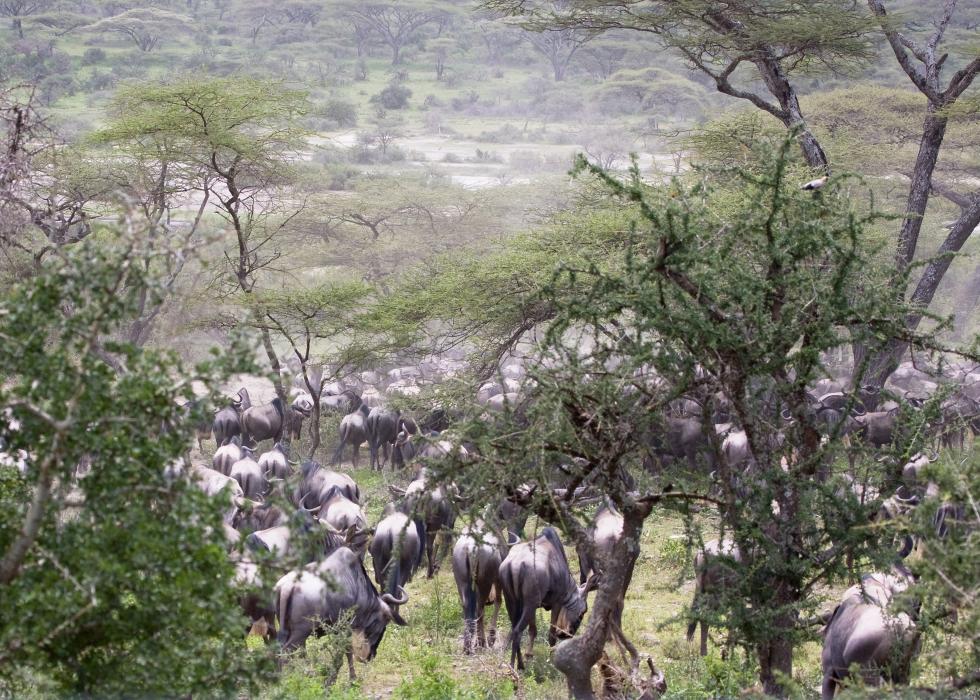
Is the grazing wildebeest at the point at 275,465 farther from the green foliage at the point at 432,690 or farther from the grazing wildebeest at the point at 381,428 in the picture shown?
the green foliage at the point at 432,690

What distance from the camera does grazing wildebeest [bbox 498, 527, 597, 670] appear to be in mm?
6133

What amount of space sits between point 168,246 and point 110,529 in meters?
0.78

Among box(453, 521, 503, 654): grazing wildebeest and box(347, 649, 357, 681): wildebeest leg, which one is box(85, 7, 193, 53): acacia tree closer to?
box(453, 521, 503, 654): grazing wildebeest

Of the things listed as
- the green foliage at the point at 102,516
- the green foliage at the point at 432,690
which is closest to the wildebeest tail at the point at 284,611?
the green foliage at the point at 432,690

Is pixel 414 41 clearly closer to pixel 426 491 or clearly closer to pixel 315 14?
pixel 315 14

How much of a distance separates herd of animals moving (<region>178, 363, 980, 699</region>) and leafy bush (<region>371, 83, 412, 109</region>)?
106 ft

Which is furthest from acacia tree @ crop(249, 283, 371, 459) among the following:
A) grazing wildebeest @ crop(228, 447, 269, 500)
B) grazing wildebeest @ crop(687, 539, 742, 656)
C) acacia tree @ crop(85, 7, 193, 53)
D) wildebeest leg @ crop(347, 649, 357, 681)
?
acacia tree @ crop(85, 7, 193, 53)

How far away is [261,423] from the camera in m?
12.9

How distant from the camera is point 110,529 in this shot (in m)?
2.68

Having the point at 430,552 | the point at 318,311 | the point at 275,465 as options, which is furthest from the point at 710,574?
the point at 318,311

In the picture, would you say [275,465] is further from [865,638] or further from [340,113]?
[340,113]

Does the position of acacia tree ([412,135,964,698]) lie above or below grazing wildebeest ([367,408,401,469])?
above

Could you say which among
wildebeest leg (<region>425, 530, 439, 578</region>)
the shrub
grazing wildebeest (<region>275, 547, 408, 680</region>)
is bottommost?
the shrub

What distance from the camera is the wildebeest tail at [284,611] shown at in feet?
18.2
